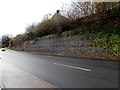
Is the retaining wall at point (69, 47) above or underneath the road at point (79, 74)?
above

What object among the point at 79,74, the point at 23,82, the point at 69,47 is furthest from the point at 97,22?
the point at 23,82

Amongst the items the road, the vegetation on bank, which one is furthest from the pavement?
the vegetation on bank

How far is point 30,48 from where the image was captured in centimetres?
2691

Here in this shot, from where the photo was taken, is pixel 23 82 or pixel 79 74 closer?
pixel 23 82

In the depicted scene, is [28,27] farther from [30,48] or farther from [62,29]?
[62,29]

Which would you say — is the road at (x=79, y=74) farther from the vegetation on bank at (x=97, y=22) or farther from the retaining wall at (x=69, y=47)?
the retaining wall at (x=69, y=47)

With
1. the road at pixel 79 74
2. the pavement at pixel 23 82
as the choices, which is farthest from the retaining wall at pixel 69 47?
the pavement at pixel 23 82

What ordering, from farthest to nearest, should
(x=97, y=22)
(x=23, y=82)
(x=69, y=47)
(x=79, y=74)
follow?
(x=69, y=47), (x=97, y=22), (x=79, y=74), (x=23, y=82)

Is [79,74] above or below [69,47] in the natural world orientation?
below

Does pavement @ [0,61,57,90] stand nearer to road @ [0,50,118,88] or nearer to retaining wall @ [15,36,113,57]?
road @ [0,50,118,88]

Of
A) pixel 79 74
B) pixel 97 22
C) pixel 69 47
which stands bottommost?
pixel 79 74

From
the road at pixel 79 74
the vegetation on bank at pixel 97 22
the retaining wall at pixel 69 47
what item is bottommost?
the road at pixel 79 74

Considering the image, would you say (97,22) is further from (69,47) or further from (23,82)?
(23,82)

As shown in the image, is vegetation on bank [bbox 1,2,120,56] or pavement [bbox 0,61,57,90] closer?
pavement [bbox 0,61,57,90]
